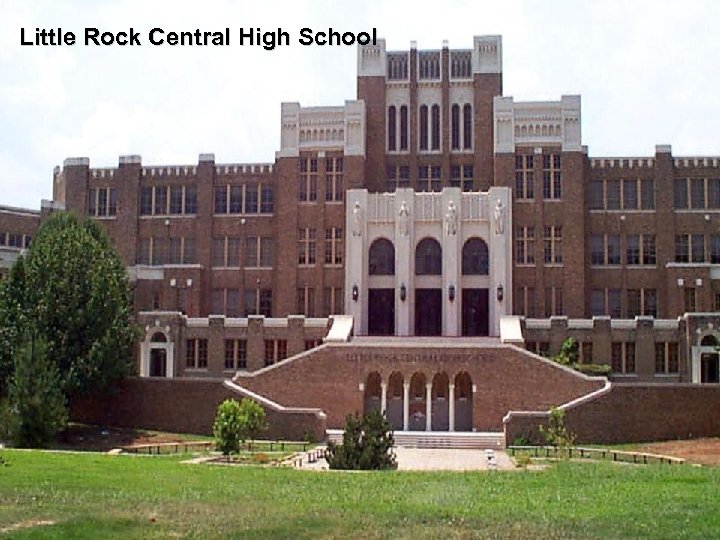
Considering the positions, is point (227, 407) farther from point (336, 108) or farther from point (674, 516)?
point (336, 108)

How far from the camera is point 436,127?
70.6 meters

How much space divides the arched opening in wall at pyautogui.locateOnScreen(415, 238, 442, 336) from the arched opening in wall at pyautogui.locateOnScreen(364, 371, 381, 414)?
11.2m

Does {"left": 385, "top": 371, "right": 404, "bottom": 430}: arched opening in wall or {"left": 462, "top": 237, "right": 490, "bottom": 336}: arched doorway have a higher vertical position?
{"left": 462, "top": 237, "right": 490, "bottom": 336}: arched doorway

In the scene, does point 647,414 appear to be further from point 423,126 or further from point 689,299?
point 423,126

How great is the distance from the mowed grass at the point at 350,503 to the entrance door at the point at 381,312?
37963mm

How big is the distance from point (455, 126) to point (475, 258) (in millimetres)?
9712

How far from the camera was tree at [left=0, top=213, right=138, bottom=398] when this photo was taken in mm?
49812

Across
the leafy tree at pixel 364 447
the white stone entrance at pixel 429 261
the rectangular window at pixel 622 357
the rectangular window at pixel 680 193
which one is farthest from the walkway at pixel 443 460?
the rectangular window at pixel 680 193

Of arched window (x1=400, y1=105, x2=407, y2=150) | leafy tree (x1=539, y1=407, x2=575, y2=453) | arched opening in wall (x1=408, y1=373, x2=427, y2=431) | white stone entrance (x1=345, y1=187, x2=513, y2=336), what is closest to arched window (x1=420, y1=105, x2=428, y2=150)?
arched window (x1=400, y1=105, x2=407, y2=150)

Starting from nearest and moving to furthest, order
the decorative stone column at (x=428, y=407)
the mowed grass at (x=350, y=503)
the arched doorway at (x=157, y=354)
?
the mowed grass at (x=350, y=503), the decorative stone column at (x=428, y=407), the arched doorway at (x=157, y=354)

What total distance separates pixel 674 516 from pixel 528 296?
4870 cm

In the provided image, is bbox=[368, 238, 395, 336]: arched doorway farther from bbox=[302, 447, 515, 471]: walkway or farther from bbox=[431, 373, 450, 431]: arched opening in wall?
bbox=[302, 447, 515, 471]: walkway

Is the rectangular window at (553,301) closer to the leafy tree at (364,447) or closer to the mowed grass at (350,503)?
the leafy tree at (364,447)

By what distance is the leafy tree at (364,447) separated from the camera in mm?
31906
